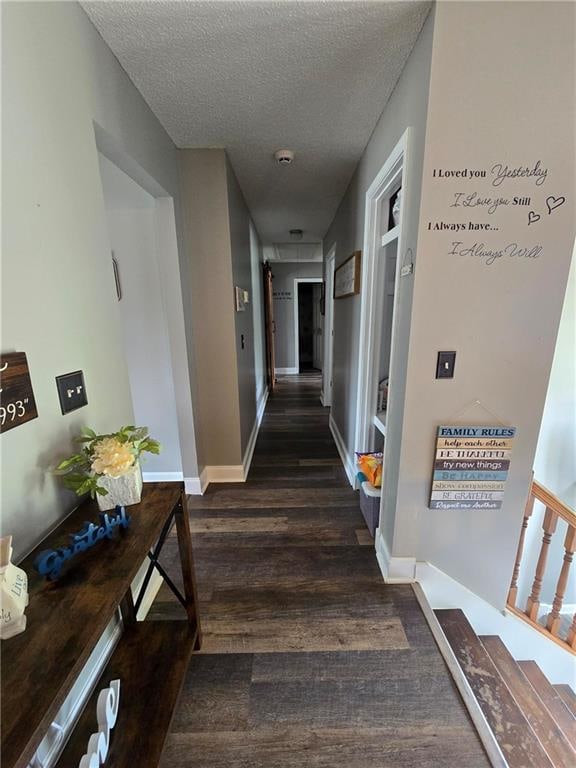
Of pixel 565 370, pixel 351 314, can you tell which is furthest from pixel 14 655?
pixel 565 370

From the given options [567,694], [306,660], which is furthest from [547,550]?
[306,660]

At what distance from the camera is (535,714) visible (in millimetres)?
1324

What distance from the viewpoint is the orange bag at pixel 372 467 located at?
1877 mm

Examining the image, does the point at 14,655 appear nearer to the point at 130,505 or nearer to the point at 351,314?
the point at 130,505

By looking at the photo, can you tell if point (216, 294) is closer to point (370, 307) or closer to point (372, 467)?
point (370, 307)

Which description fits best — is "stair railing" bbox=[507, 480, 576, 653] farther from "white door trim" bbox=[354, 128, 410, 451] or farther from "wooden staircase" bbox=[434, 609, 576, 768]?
"white door trim" bbox=[354, 128, 410, 451]

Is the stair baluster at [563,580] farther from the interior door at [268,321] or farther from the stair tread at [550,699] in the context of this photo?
the interior door at [268,321]

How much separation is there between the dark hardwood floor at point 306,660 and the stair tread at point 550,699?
103 cm

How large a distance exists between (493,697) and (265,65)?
2.77m

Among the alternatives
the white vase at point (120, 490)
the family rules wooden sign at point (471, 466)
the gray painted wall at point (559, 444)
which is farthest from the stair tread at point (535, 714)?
the white vase at point (120, 490)

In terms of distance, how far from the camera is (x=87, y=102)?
42.6 inches

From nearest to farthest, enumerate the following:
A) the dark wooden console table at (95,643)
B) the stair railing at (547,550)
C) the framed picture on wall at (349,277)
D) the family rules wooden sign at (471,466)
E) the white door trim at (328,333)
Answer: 1. the dark wooden console table at (95,643)
2. the family rules wooden sign at (471,466)
3. the stair railing at (547,550)
4. the framed picture on wall at (349,277)
5. the white door trim at (328,333)

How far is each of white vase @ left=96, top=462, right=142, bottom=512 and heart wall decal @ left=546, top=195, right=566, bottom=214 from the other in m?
1.73

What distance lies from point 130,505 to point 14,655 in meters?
0.44
